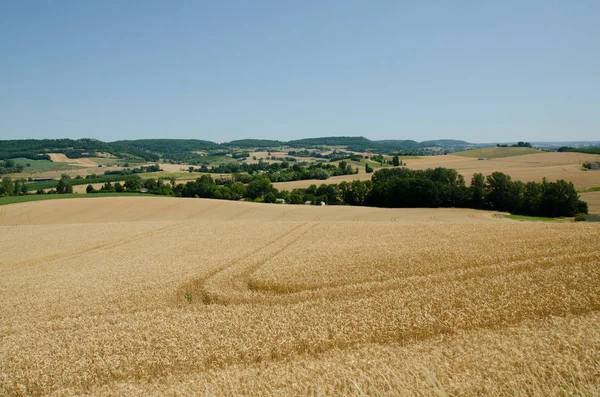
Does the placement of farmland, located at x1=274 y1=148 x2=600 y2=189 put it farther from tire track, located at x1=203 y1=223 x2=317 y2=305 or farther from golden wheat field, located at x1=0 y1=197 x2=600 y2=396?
tire track, located at x1=203 y1=223 x2=317 y2=305

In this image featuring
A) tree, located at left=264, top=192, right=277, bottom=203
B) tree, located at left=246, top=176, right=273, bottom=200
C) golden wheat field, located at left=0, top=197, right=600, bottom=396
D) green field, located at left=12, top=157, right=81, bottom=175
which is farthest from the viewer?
green field, located at left=12, top=157, right=81, bottom=175

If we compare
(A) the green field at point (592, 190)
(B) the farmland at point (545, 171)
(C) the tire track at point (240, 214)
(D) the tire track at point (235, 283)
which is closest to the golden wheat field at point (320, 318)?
(D) the tire track at point (235, 283)

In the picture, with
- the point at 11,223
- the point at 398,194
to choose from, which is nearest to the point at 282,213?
the point at 398,194

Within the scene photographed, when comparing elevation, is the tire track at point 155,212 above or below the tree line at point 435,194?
below

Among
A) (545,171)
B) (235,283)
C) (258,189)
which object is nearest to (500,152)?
(545,171)

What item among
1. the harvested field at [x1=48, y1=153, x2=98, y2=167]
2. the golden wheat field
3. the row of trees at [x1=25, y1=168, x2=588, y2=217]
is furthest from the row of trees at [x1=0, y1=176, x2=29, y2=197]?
the harvested field at [x1=48, y1=153, x2=98, y2=167]

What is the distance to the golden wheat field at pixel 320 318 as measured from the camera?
8.91 m

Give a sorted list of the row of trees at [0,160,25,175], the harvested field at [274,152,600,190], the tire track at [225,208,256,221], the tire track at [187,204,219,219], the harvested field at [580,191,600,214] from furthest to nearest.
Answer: the row of trees at [0,160,25,175] → the harvested field at [274,152,600,190] → the tire track at [187,204,219,219] → the tire track at [225,208,256,221] → the harvested field at [580,191,600,214]

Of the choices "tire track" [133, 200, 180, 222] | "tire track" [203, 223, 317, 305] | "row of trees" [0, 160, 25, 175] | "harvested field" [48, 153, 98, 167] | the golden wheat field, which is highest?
"harvested field" [48, 153, 98, 167]

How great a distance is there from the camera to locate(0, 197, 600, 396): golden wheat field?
8914 millimetres

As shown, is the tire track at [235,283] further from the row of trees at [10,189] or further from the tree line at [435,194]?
the row of trees at [10,189]

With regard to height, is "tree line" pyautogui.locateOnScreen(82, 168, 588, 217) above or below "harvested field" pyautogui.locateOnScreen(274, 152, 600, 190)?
below

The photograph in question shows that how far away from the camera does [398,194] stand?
67.8m

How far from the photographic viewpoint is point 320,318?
1341 centimetres
